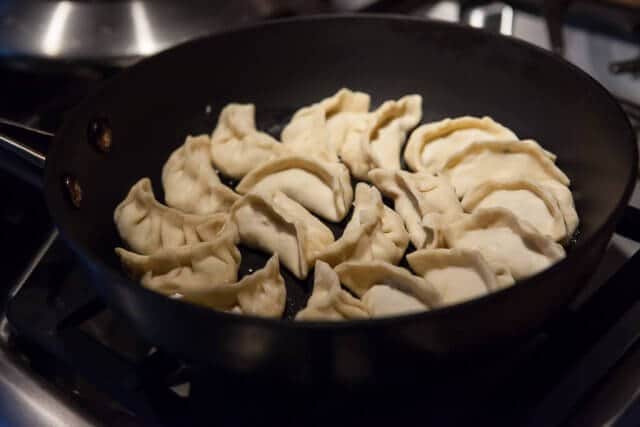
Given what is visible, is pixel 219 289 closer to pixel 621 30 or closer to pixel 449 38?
pixel 449 38

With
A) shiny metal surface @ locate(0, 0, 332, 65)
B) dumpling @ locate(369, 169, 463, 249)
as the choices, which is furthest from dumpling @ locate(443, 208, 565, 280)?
shiny metal surface @ locate(0, 0, 332, 65)

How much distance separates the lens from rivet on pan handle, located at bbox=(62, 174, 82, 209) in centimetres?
82

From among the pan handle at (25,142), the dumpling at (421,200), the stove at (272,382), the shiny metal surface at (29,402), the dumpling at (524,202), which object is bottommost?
the shiny metal surface at (29,402)

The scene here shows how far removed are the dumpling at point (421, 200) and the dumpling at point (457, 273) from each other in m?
0.04

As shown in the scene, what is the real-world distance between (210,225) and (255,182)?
116 millimetres

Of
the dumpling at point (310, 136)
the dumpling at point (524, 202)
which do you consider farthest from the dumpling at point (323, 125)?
the dumpling at point (524, 202)

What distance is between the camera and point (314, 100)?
1091 millimetres

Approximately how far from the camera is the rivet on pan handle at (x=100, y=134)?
89 cm

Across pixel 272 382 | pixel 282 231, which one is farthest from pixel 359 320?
pixel 282 231

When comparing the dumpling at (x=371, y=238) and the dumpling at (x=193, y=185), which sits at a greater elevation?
the dumpling at (x=371, y=238)

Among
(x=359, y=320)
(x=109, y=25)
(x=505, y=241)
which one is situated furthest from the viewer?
(x=109, y=25)

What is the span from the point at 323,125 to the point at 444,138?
0.17 meters

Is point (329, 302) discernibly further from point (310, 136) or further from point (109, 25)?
point (109, 25)

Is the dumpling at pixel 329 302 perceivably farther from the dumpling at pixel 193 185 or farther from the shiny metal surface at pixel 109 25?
the shiny metal surface at pixel 109 25
